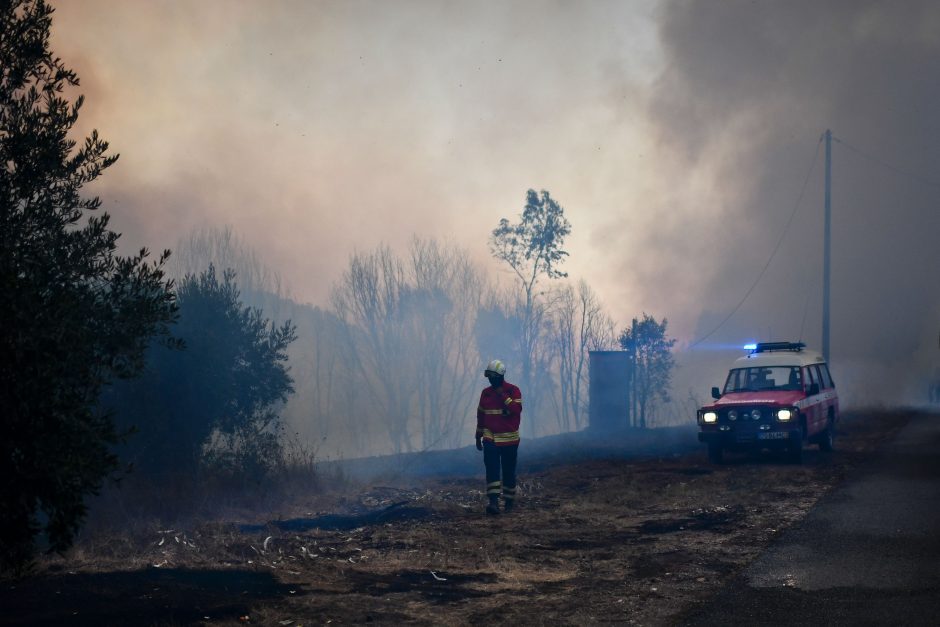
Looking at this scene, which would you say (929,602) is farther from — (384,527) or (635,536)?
(384,527)

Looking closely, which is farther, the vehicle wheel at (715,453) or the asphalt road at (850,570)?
the vehicle wheel at (715,453)

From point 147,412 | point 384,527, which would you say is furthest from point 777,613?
point 147,412

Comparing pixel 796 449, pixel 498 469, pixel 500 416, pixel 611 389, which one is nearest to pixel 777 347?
pixel 796 449

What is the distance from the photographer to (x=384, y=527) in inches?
443

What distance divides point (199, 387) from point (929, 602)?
12576 mm

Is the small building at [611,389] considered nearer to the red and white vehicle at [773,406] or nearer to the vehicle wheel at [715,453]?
the red and white vehicle at [773,406]

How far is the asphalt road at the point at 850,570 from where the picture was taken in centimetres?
633

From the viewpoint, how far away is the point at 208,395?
15.5m

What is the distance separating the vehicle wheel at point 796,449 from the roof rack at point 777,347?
3.20 metres

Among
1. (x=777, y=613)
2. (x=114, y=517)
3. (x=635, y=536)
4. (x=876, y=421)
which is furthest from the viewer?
(x=876, y=421)

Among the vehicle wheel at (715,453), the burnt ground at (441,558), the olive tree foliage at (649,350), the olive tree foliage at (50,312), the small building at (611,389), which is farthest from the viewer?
the olive tree foliage at (649,350)

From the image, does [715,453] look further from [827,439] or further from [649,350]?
[649,350]

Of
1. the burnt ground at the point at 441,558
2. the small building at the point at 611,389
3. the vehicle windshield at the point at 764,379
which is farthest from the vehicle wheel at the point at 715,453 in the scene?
the small building at the point at 611,389

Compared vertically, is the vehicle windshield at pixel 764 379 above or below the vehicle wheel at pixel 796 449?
above
